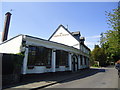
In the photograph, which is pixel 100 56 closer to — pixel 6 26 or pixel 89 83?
pixel 6 26

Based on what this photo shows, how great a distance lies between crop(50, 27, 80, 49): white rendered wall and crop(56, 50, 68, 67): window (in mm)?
5903

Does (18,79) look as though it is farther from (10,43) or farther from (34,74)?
(10,43)

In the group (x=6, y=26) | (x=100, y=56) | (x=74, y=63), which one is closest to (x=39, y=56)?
(x=74, y=63)

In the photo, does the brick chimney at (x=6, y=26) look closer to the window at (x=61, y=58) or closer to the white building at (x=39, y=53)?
the white building at (x=39, y=53)

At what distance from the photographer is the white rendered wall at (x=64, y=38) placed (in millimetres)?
22422

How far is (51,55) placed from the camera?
13.8 metres

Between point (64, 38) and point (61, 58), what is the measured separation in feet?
26.6

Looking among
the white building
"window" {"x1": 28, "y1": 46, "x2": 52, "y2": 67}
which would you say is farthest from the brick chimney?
"window" {"x1": 28, "y1": 46, "x2": 52, "y2": 67}

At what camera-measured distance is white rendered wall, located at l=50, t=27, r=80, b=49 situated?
73.6 ft

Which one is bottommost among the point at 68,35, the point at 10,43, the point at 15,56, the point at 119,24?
the point at 15,56

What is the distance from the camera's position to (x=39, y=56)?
11961mm

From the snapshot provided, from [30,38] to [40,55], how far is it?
249 cm

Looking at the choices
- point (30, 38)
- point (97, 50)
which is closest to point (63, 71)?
point (30, 38)

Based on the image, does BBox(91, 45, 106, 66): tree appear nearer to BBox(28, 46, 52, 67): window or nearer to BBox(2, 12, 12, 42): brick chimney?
BBox(28, 46, 52, 67): window
